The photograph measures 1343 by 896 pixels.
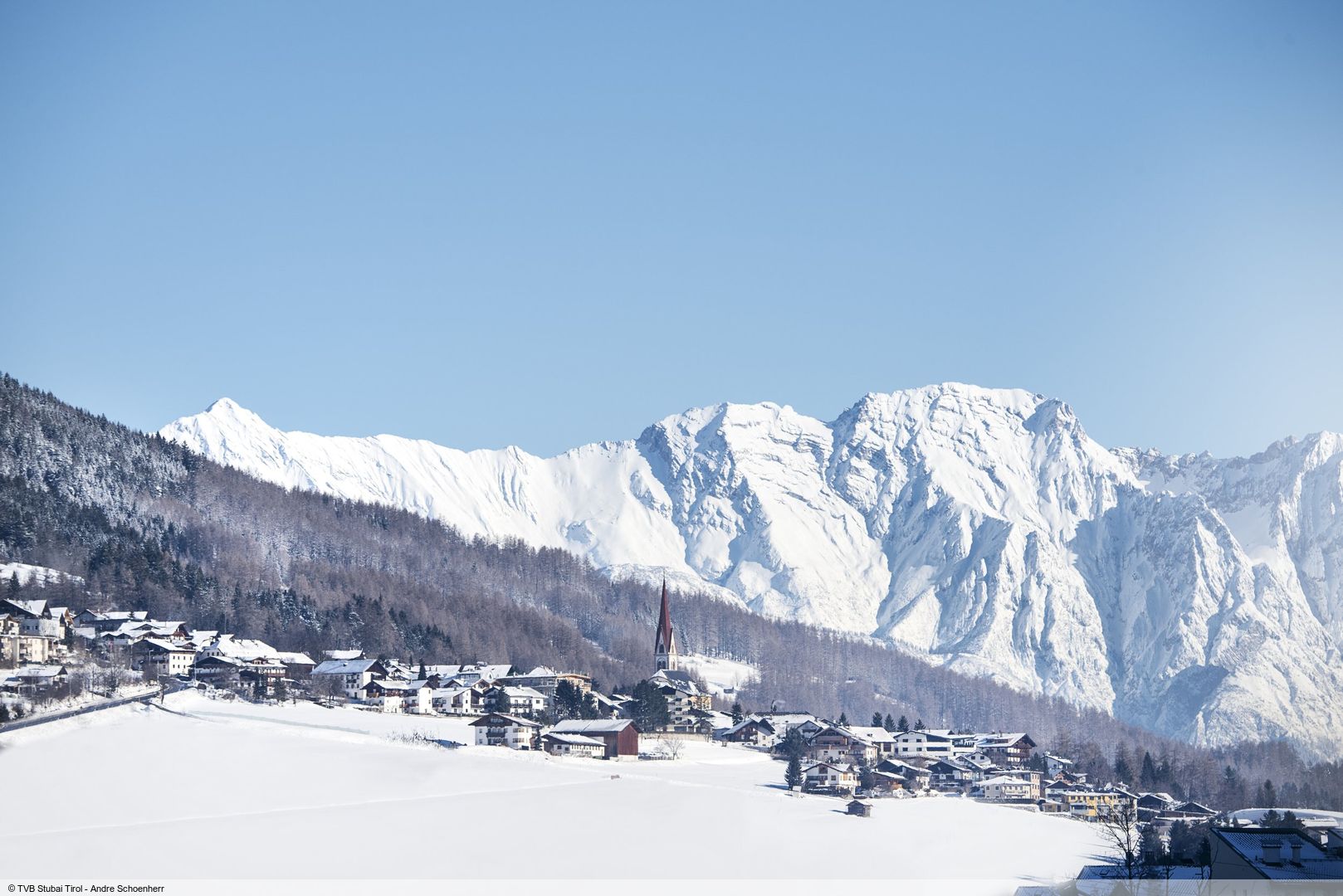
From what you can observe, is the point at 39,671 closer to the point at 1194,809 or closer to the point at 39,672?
the point at 39,672

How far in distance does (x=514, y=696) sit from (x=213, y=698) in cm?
2719

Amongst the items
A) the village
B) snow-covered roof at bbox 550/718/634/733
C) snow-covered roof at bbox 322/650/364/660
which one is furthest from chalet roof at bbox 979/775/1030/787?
snow-covered roof at bbox 322/650/364/660

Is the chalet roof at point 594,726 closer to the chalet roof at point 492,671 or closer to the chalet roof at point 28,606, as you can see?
the chalet roof at point 492,671

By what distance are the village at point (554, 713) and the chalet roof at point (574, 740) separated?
12cm

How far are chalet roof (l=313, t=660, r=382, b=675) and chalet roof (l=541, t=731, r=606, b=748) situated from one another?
2149cm

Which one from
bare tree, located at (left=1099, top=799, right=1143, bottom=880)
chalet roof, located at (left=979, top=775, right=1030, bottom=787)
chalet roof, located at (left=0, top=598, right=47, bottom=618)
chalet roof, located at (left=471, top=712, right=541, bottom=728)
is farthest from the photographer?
chalet roof, located at (left=0, top=598, right=47, bottom=618)

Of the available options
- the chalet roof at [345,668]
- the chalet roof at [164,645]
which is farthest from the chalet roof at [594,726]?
the chalet roof at [164,645]

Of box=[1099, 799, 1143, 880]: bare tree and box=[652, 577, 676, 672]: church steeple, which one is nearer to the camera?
box=[1099, 799, 1143, 880]: bare tree

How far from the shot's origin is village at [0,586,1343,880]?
98.1 metres

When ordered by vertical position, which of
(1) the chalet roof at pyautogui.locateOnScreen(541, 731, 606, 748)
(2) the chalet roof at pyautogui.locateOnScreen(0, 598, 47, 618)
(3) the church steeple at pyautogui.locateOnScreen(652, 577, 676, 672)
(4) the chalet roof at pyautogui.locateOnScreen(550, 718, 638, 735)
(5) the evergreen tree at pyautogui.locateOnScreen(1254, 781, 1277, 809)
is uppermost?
(3) the church steeple at pyautogui.locateOnScreen(652, 577, 676, 672)

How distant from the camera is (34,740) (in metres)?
78.3

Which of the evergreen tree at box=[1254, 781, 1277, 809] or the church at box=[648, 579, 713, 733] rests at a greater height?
the church at box=[648, 579, 713, 733]

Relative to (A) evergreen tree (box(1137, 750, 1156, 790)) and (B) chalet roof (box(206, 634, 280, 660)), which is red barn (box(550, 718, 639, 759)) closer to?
(B) chalet roof (box(206, 634, 280, 660))

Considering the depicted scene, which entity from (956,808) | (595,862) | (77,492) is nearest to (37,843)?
(595,862)
